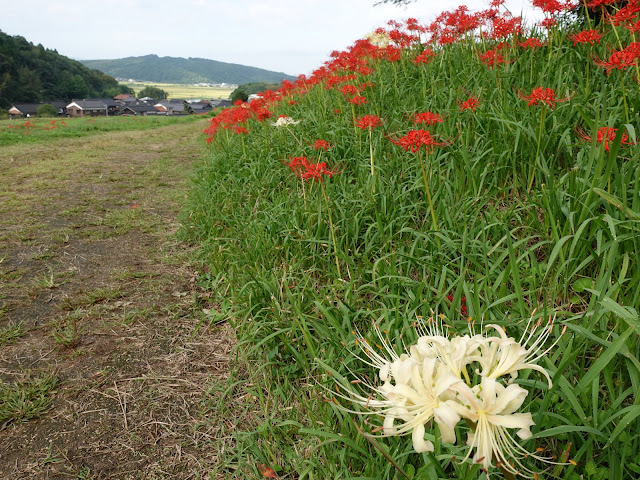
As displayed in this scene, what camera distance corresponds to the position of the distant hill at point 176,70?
496 ft

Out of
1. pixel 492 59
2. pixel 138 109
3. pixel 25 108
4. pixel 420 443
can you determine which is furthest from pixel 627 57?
pixel 138 109

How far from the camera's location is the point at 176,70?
16562 centimetres

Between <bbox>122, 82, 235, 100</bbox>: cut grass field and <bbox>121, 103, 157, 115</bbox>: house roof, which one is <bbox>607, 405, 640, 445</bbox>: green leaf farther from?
<bbox>122, 82, 235, 100</bbox>: cut grass field

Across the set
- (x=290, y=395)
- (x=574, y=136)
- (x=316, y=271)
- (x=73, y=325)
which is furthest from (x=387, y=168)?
(x=73, y=325)

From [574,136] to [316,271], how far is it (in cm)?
178

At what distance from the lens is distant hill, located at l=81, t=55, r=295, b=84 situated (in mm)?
151125

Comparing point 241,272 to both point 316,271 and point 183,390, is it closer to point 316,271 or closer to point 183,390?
point 316,271

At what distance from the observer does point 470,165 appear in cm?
263

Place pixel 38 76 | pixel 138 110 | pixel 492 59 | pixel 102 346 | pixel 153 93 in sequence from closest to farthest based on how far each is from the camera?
pixel 102 346 → pixel 492 59 → pixel 38 76 → pixel 138 110 → pixel 153 93

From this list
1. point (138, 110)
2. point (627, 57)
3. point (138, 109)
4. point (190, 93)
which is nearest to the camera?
point (627, 57)

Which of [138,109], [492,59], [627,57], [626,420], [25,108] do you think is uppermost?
[138,109]

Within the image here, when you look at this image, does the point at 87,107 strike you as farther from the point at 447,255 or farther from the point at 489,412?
the point at 489,412

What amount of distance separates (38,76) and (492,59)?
51541mm

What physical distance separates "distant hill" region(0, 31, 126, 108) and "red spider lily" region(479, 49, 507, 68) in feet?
150
